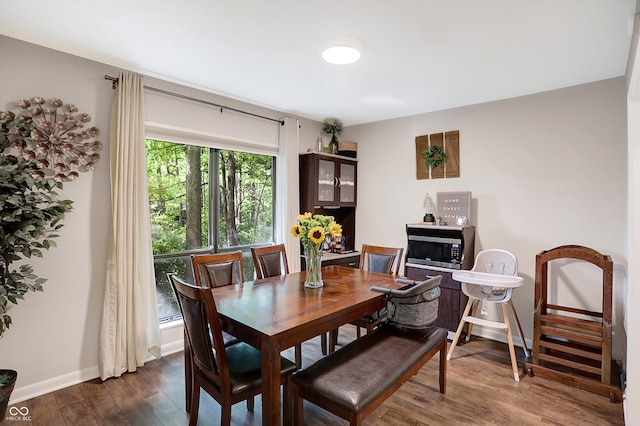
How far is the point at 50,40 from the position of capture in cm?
241

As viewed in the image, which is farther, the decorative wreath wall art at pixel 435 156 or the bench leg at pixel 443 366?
the decorative wreath wall art at pixel 435 156

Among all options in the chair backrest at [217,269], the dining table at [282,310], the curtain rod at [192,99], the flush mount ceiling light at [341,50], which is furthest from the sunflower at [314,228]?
the curtain rod at [192,99]

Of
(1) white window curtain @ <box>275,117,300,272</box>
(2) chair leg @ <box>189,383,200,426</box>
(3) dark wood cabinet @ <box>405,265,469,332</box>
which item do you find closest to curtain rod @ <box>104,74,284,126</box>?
(1) white window curtain @ <box>275,117,300,272</box>

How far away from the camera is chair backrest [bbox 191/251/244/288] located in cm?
268

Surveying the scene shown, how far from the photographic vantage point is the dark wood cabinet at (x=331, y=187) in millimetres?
4266

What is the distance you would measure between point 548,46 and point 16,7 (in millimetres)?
3504

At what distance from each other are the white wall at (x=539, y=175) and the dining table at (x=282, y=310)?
1.65 metres

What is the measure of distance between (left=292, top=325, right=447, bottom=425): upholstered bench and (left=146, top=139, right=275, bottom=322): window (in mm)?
2098

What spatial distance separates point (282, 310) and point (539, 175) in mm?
2980

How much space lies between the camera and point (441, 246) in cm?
361

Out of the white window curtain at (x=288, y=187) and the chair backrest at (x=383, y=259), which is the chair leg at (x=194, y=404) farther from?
the white window curtain at (x=288, y=187)

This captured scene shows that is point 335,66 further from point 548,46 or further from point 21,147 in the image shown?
point 21,147

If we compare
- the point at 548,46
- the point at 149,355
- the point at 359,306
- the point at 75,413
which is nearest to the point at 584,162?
the point at 548,46

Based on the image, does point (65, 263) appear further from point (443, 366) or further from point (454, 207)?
point (454, 207)
